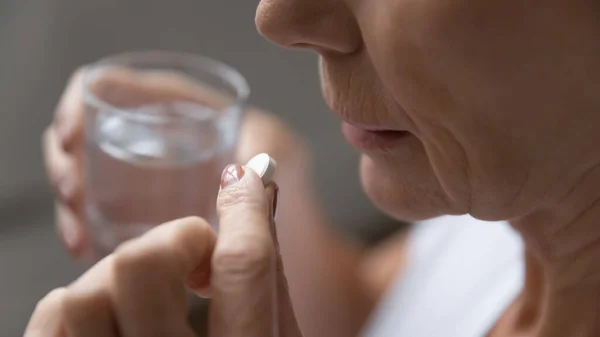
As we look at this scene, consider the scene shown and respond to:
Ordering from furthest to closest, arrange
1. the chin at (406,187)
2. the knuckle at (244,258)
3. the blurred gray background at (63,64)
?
the blurred gray background at (63,64)
the chin at (406,187)
the knuckle at (244,258)

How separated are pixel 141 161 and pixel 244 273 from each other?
32 centimetres

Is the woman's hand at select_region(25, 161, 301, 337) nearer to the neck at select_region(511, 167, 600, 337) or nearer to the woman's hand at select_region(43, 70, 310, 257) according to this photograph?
the neck at select_region(511, 167, 600, 337)

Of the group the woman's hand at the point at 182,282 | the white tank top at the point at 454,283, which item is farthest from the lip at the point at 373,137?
the white tank top at the point at 454,283

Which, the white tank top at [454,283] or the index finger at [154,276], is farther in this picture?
the white tank top at [454,283]

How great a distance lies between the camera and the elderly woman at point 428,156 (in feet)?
1.09

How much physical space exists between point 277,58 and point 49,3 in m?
0.32

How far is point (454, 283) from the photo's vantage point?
0.71 metres

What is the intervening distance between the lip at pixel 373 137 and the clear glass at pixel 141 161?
0.18m

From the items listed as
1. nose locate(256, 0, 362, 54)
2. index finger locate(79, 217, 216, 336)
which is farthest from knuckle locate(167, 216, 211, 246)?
nose locate(256, 0, 362, 54)

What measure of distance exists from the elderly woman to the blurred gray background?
1.78ft

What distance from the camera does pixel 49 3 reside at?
97cm

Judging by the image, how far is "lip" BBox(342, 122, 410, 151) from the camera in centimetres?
42

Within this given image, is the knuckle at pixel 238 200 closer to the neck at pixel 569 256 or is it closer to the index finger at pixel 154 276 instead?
the index finger at pixel 154 276

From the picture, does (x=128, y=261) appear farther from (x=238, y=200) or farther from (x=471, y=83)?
(x=471, y=83)
